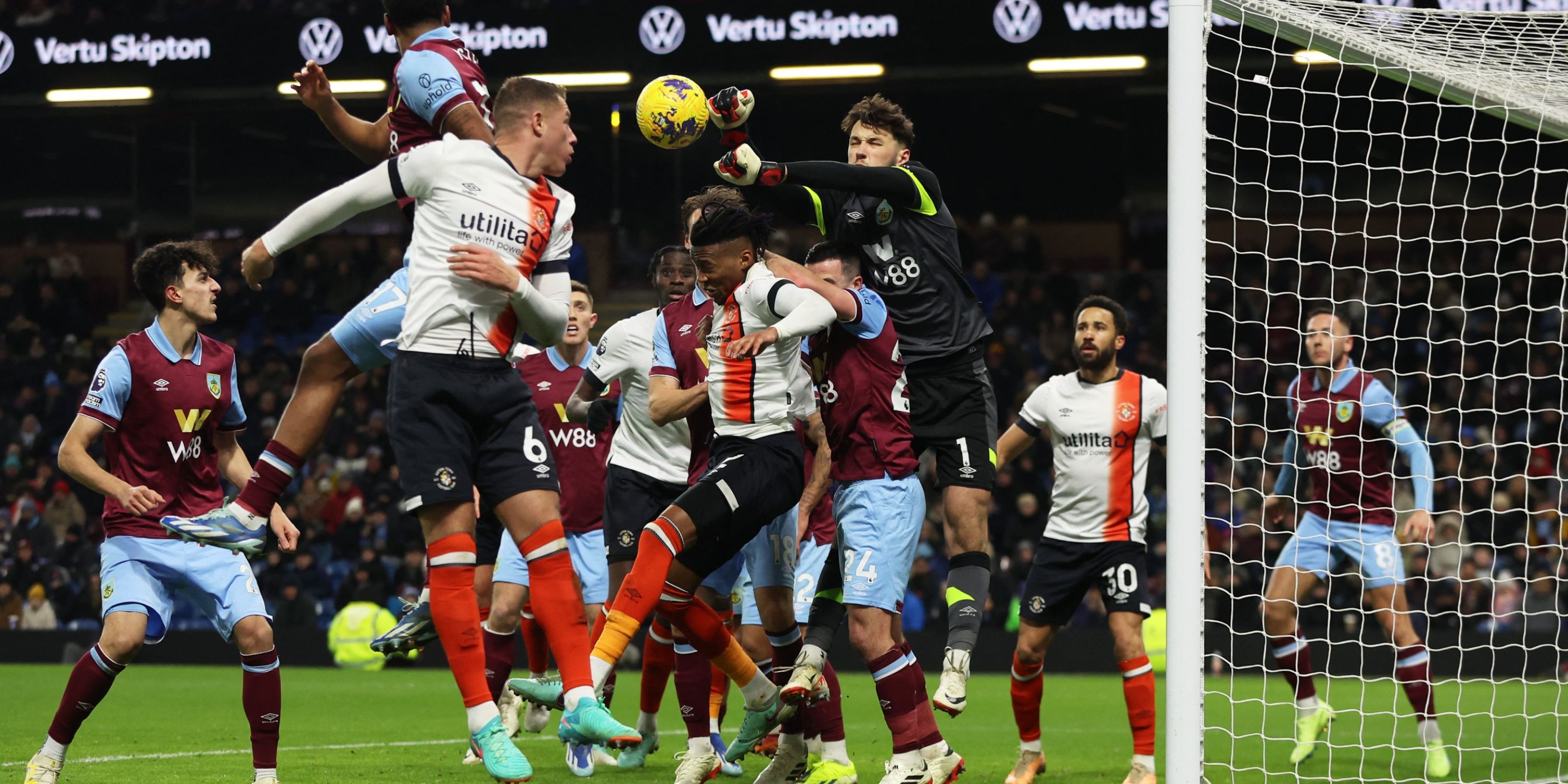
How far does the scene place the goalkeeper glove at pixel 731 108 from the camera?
5.54 m

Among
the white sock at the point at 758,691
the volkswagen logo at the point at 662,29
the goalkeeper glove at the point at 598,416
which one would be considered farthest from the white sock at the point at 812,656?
the volkswagen logo at the point at 662,29

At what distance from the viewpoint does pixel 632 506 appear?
23.5 ft

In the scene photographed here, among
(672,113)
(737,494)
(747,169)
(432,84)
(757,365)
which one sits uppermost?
(432,84)

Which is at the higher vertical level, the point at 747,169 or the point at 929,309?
the point at 747,169

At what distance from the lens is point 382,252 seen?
22125mm

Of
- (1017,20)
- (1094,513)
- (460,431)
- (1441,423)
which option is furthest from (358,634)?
(1441,423)

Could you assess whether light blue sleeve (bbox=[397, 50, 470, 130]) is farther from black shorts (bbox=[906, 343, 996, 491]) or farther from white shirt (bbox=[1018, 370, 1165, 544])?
white shirt (bbox=[1018, 370, 1165, 544])

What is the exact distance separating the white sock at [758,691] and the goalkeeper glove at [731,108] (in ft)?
7.05

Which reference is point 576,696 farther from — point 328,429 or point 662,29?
point 328,429

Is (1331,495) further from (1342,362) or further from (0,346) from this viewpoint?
(0,346)

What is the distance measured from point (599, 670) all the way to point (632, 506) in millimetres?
2046

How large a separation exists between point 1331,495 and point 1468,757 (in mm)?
1592

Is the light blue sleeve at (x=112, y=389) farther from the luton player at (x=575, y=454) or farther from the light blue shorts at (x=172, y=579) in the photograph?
the luton player at (x=575, y=454)

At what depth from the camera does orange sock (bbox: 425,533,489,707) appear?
16.3ft
